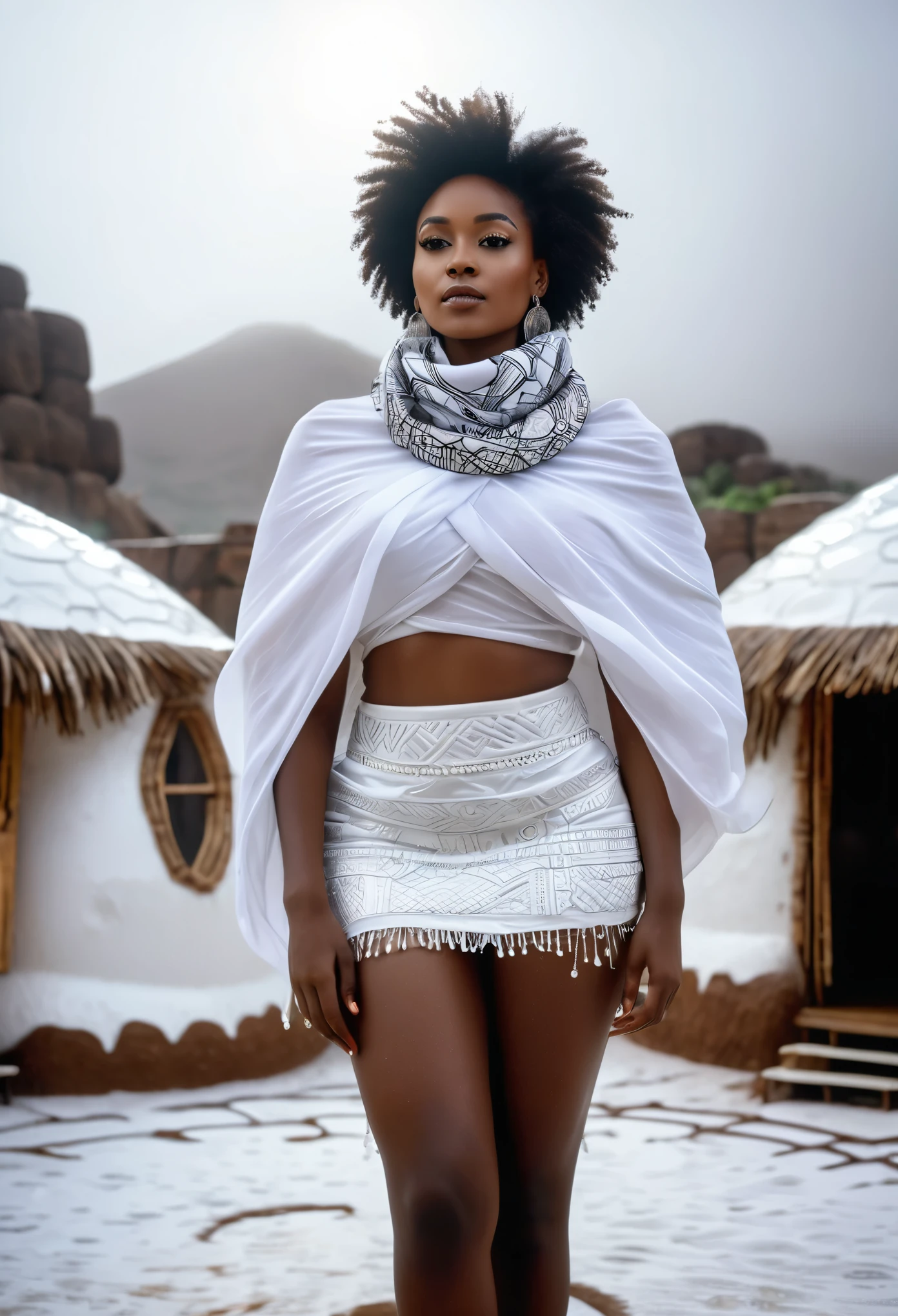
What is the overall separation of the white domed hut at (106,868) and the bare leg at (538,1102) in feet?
12.1

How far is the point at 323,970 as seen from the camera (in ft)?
5.50

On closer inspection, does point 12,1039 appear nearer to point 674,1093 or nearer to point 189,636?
point 189,636

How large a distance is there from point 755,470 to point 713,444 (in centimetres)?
76

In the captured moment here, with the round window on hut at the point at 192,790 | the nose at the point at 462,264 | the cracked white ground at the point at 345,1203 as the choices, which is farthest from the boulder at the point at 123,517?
the nose at the point at 462,264

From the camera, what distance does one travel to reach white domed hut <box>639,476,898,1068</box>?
5387 millimetres

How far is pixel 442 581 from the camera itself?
1.78m

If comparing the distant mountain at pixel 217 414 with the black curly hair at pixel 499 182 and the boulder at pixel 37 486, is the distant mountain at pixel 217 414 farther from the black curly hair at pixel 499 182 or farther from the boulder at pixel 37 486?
the black curly hair at pixel 499 182

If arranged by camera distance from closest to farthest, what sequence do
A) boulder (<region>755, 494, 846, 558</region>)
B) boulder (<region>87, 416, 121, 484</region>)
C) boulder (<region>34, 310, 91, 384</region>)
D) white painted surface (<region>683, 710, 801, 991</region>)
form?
1. white painted surface (<region>683, 710, 801, 991</region>)
2. boulder (<region>755, 494, 846, 558</region>)
3. boulder (<region>34, 310, 91, 384</region>)
4. boulder (<region>87, 416, 121, 484</region>)

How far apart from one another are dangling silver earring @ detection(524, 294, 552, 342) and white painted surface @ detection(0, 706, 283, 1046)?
3901 mm

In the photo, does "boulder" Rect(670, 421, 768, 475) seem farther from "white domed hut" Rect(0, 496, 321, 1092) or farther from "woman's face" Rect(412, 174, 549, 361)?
"woman's face" Rect(412, 174, 549, 361)

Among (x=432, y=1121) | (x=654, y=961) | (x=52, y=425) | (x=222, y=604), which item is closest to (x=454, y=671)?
(x=654, y=961)

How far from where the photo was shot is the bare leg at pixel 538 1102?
5.61 feet

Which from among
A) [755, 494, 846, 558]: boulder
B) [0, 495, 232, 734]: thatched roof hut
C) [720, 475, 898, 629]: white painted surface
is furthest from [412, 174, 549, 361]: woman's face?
[755, 494, 846, 558]: boulder

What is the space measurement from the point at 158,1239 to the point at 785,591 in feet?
11.6
